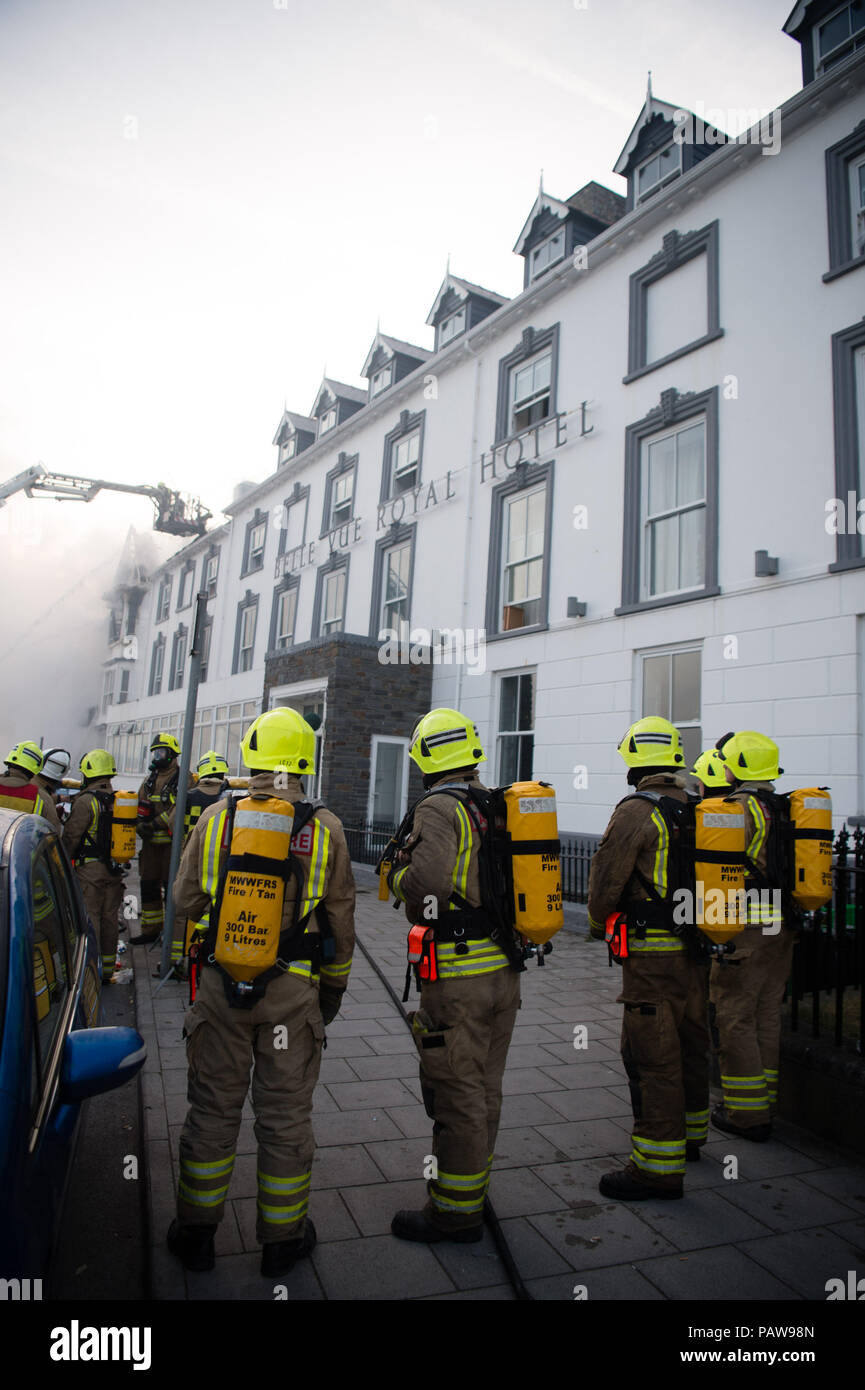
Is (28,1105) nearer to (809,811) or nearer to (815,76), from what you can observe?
(809,811)

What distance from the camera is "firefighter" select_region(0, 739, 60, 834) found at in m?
5.71

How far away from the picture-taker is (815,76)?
9922 millimetres

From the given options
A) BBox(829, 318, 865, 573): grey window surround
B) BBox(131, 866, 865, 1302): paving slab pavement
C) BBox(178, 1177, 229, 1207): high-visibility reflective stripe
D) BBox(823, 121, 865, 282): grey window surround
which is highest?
BBox(823, 121, 865, 282): grey window surround

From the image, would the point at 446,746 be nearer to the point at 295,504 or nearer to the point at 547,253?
the point at 547,253

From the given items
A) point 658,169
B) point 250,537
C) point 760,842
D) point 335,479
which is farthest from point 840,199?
point 250,537

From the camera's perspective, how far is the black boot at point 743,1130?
12.9 ft

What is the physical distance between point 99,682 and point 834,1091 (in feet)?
132

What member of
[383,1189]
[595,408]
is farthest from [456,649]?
[383,1189]

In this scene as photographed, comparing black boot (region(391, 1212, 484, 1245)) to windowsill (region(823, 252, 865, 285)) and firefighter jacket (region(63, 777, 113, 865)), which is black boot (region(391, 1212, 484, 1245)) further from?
windowsill (region(823, 252, 865, 285))

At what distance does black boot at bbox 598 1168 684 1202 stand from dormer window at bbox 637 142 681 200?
1305cm

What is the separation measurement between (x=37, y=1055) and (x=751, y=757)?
3.69 metres

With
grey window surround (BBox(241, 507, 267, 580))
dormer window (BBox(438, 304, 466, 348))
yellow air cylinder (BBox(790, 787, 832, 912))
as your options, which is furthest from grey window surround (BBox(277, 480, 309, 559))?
yellow air cylinder (BBox(790, 787, 832, 912))

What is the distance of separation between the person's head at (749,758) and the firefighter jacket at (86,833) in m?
4.73

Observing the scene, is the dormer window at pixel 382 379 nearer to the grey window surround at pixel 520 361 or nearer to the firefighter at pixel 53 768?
the grey window surround at pixel 520 361
